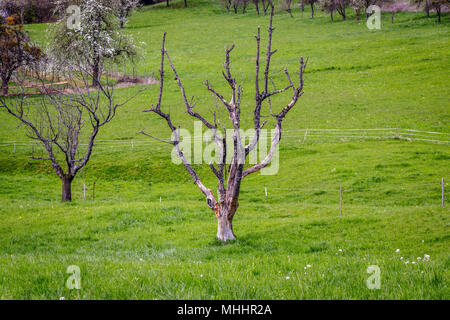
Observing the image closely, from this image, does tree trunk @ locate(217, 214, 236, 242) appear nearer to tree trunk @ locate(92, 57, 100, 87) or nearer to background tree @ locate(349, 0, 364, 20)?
tree trunk @ locate(92, 57, 100, 87)

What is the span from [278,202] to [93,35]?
1616 inches

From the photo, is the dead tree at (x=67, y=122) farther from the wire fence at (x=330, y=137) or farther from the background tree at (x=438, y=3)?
the background tree at (x=438, y=3)

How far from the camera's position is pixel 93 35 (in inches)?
2203

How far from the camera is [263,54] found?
3017 inches

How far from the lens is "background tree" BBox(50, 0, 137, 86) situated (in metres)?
54.2

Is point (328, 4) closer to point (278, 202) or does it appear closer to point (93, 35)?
point (93, 35)

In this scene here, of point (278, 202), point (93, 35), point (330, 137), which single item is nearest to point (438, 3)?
point (330, 137)

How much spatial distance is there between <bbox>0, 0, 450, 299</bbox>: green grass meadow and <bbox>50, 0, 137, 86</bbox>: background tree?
618 centimetres

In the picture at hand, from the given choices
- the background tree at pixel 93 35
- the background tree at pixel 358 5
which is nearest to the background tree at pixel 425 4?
the background tree at pixel 358 5

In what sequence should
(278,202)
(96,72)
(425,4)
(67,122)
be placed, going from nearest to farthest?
(278,202)
(67,122)
(96,72)
(425,4)

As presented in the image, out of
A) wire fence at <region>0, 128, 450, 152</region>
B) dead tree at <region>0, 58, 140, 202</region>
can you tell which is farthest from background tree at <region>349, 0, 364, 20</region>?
dead tree at <region>0, 58, 140, 202</region>

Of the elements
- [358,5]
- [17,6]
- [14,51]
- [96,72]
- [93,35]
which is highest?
[17,6]

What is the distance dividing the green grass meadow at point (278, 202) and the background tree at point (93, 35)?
6182mm
